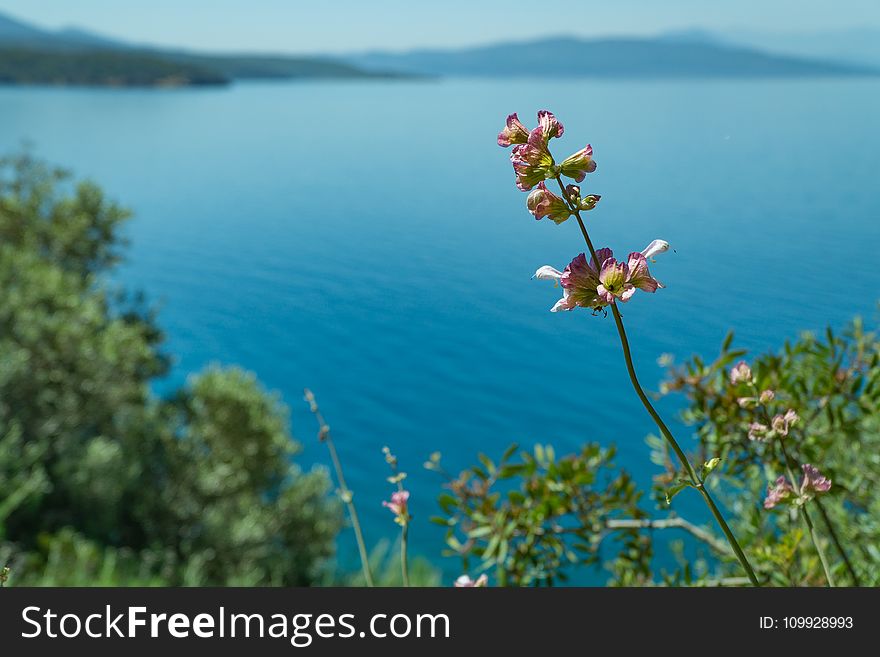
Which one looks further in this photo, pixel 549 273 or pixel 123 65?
pixel 123 65

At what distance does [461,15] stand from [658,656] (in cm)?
381

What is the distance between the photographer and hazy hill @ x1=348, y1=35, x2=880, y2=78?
8102 mm

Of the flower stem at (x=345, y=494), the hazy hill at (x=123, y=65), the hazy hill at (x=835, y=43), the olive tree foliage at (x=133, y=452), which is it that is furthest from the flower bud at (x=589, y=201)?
the hazy hill at (x=123, y=65)

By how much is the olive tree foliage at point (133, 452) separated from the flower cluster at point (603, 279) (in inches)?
202

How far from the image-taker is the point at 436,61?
497 inches

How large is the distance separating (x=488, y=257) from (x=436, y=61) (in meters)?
10.1

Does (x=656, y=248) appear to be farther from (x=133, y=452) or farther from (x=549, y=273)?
(x=133, y=452)

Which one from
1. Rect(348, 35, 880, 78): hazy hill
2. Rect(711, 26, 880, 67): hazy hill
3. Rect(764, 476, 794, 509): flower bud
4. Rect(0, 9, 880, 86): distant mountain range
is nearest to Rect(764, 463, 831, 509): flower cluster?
Rect(764, 476, 794, 509): flower bud

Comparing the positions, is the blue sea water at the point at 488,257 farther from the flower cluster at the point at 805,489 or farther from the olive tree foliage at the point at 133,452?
the olive tree foliage at the point at 133,452

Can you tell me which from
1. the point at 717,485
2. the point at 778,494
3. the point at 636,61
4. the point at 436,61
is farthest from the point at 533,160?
the point at 436,61

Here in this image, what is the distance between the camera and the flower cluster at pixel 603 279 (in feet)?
2.17

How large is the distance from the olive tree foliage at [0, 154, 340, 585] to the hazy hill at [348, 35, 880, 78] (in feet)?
15.3

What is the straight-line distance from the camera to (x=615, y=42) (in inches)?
385

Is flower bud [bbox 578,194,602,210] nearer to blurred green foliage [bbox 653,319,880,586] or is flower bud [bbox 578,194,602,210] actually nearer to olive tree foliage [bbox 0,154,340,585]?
blurred green foliage [bbox 653,319,880,586]
